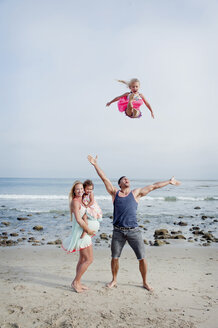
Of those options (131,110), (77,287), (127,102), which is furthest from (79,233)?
(127,102)

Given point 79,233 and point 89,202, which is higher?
point 89,202

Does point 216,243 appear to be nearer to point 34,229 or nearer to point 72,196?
point 72,196

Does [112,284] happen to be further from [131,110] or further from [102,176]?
[131,110]

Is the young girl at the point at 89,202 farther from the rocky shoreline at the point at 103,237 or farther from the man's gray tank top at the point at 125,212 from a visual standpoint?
the rocky shoreline at the point at 103,237

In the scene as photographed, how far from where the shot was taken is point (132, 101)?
5453 millimetres

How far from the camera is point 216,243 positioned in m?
9.93

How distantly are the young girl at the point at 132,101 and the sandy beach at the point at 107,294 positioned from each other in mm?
3464

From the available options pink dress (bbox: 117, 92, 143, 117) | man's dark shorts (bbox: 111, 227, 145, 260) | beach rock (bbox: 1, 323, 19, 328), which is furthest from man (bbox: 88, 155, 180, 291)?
beach rock (bbox: 1, 323, 19, 328)

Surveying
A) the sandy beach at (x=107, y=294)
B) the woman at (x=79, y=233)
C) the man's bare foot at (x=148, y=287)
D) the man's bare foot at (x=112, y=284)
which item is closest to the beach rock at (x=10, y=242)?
the sandy beach at (x=107, y=294)

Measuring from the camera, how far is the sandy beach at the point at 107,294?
4.32m

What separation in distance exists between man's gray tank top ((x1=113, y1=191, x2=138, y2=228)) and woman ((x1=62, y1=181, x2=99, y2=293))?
45 centimetres

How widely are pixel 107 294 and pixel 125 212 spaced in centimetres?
154

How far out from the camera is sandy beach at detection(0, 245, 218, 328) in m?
4.32

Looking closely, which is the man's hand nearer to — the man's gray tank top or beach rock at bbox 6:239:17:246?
the man's gray tank top
